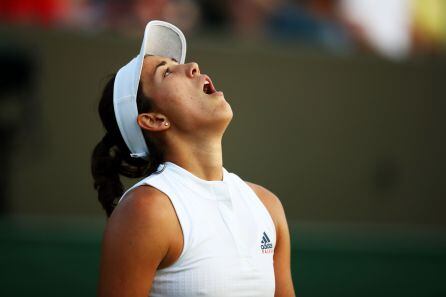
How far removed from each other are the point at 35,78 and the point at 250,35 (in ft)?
7.63

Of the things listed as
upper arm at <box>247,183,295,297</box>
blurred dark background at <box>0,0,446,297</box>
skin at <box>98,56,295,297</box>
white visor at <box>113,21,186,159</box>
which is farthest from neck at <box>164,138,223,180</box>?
blurred dark background at <box>0,0,446,297</box>

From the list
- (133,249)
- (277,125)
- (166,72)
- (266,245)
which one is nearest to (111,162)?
(166,72)

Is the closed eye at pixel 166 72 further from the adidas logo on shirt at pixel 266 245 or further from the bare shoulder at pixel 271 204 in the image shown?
the adidas logo on shirt at pixel 266 245

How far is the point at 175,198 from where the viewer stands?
2363mm

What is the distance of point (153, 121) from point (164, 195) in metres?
0.29

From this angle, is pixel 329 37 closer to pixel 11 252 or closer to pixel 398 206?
pixel 398 206

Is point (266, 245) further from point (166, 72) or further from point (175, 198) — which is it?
point (166, 72)

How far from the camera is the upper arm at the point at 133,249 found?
225 cm

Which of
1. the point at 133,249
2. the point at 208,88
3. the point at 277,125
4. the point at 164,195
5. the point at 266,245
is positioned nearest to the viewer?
the point at 133,249

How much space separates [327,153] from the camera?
7637 mm

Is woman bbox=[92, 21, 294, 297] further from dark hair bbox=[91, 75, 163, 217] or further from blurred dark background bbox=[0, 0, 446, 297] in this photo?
blurred dark background bbox=[0, 0, 446, 297]

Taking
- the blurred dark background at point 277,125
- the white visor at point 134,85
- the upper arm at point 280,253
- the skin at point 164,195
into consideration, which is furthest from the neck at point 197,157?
the blurred dark background at point 277,125

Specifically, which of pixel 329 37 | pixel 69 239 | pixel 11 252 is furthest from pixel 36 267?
pixel 329 37

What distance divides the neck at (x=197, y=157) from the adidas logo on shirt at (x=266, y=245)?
0.26m
